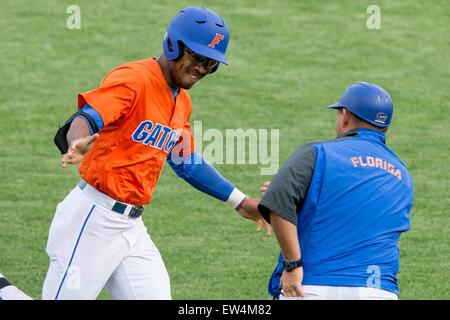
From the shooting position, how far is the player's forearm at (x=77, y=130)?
246 inches

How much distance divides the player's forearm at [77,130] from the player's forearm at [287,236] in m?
1.18

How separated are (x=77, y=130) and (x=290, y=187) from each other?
128 centimetres

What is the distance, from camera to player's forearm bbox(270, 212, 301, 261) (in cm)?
616

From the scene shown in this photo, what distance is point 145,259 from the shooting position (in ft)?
23.0

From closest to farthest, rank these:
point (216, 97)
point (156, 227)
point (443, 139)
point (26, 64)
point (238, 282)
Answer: point (238, 282), point (156, 227), point (443, 139), point (216, 97), point (26, 64)

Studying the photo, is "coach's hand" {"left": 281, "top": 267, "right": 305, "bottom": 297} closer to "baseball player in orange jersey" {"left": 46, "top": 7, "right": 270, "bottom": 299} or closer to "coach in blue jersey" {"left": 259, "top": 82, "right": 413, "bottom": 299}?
"coach in blue jersey" {"left": 259, "top": 82, "right": 413, "bottom": 299}

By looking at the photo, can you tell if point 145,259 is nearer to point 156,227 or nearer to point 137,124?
point 137,124

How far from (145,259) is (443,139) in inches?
287

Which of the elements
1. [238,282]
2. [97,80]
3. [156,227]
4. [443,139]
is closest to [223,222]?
[156,227]

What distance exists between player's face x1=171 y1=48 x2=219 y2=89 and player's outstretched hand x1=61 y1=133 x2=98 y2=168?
1.01 m

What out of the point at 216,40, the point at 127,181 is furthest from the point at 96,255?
the point at 216,40

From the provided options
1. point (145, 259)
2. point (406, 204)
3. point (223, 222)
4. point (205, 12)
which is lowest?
point (223, 222)

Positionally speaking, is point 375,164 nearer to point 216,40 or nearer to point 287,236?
point 287,236

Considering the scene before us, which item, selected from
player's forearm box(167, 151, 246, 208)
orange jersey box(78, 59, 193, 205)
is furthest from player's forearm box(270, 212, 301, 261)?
player's forearm box(167, 151, 246, 208)
